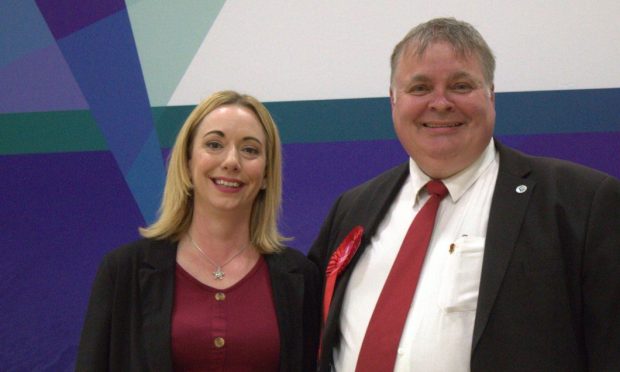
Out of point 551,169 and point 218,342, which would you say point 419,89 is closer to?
point 551,169

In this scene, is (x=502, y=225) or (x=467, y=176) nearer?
(x=502, y=225)

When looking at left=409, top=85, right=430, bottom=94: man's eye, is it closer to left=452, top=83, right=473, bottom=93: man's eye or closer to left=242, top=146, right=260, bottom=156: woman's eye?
left=452, top=83, right=473, bottom=93: man's eye

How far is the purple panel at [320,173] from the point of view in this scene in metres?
3.13

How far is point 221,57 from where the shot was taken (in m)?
3.16

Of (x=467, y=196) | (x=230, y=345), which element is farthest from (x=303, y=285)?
(x=467, y=196)

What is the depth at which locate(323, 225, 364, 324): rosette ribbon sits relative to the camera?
2.27m

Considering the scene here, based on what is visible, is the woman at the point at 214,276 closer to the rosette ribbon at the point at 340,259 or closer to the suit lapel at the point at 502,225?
the rosette ribbon at the point at 340,259

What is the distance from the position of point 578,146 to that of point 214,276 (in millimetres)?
1681

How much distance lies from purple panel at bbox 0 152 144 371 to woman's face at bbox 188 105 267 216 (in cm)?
98

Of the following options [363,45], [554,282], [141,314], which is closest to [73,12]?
[363,45]

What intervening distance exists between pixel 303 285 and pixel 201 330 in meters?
0.38

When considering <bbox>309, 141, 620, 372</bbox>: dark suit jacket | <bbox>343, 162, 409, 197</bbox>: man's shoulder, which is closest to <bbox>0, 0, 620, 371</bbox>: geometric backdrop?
<bbox>343, 162, 409, 197</bbox>: man's shoulder

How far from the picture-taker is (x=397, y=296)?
6.70 feet

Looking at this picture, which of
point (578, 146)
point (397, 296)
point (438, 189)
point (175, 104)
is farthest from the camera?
point (175, 104)
